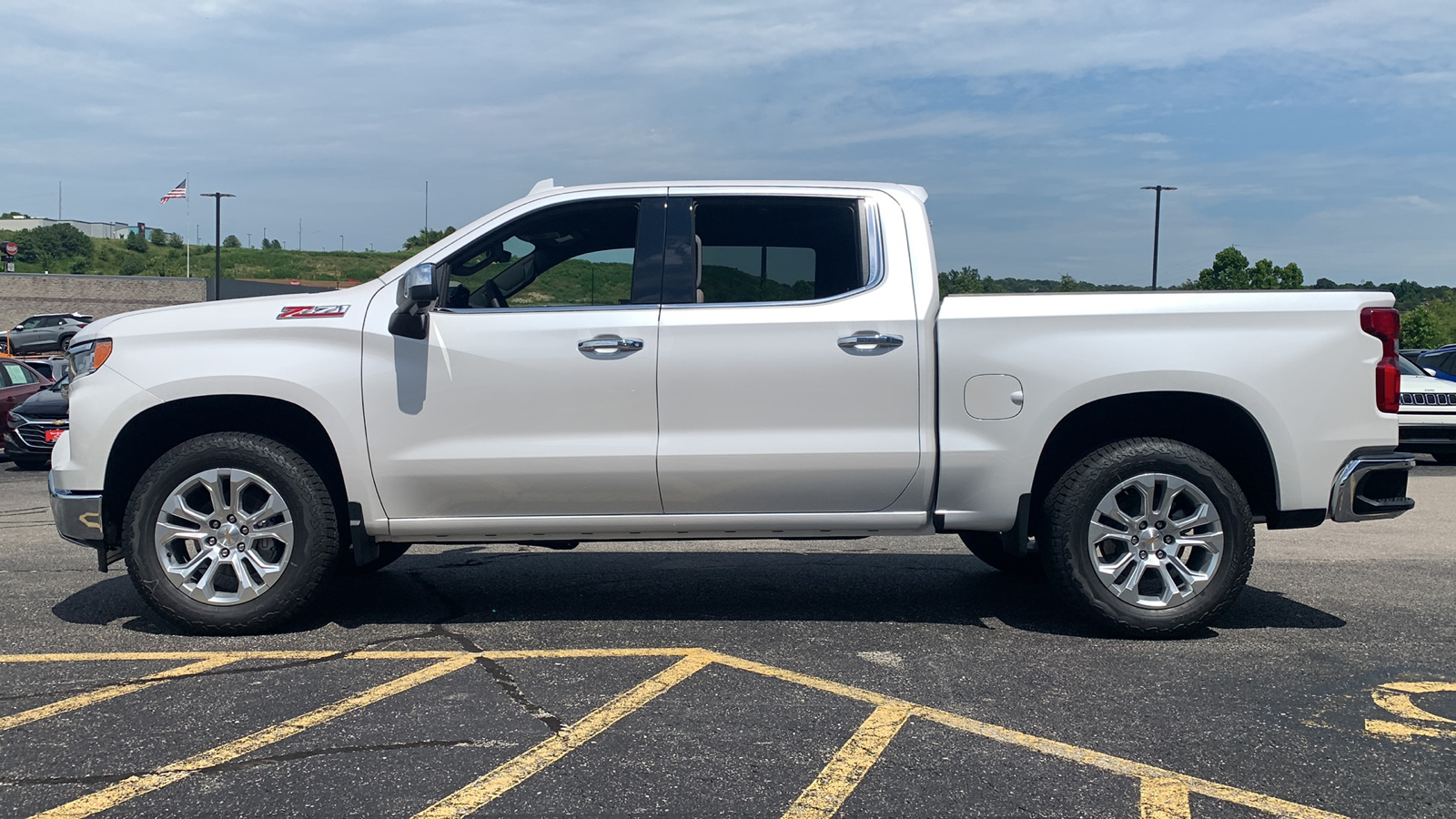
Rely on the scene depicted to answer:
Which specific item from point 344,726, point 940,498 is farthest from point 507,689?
point 940,498

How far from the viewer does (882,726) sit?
390 cm

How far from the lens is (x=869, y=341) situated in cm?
511

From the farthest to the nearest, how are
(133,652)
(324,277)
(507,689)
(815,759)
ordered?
(324,277)
(133,652)
(507,689)
(815,759)

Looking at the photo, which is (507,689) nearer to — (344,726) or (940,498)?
(344,726)

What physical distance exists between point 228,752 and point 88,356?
249cm

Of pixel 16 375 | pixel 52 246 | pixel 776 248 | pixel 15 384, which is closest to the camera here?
pixel 776 248

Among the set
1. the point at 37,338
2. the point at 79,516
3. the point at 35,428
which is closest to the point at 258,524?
the point at 79,516

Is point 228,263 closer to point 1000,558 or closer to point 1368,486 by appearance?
point 1000,558

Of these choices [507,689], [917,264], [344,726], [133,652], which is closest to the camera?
[344,726]

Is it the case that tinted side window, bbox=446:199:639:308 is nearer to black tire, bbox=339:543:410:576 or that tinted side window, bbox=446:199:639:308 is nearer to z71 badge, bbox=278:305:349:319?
z71 badge, bbox=278:305:349:319

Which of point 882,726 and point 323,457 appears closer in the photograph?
point 882,726

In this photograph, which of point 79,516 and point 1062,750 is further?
point 79,516

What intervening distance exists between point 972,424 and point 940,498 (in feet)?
1.17

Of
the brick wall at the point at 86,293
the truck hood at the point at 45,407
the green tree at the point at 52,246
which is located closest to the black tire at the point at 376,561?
the truck hood at the point at 45,407
